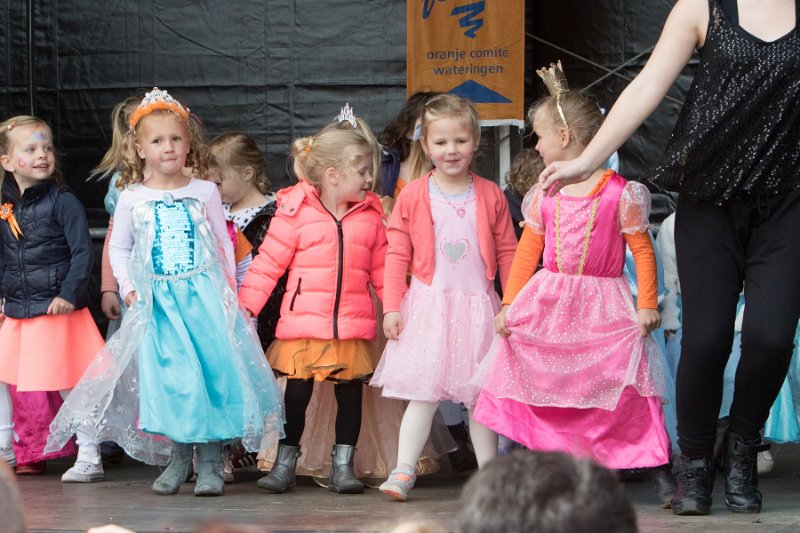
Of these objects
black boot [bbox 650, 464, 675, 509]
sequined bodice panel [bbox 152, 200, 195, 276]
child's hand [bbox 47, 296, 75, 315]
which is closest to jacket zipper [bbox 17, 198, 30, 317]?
child's hand [bbox 47, 296, 75, 315]

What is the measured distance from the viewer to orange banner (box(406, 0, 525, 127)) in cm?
704

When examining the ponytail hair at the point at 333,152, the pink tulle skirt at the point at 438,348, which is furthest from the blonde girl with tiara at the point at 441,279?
the ponytail hair at the point at 333,152

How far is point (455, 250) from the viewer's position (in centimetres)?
482

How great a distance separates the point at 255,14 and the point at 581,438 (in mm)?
3963

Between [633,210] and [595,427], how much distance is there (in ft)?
2.50

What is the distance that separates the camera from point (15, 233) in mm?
5508

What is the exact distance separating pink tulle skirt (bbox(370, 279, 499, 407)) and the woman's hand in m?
1.03

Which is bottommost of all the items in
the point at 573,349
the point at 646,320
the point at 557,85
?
the point at 573,349

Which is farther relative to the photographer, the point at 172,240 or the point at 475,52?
the point at 475,52

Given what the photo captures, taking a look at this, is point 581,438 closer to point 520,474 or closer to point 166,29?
point 520,474

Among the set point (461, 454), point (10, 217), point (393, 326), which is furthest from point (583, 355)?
point (10, 217)

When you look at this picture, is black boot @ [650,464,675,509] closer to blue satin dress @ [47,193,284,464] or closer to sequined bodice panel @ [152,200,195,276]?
blue satin dress @ [47,193,284,464]

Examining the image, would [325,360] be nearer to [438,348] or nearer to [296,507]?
[438,348]

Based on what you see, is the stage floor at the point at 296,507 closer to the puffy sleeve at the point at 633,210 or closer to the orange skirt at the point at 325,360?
the orange skirt at the point at 325,360
